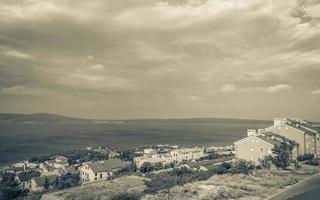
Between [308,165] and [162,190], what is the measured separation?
30617mm

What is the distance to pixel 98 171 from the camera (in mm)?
78438

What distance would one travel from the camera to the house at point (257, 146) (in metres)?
58.4

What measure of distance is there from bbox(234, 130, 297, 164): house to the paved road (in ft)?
63.8

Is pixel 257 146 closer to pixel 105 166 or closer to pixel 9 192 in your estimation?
pixel 105 166

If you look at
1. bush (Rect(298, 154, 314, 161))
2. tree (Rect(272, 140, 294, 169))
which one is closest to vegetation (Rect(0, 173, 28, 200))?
tree (Rect(272, 140, 294, 169))

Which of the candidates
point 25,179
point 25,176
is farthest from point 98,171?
point 25,176

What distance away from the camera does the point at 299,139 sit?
211 ft

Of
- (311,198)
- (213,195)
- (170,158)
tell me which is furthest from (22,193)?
(170,158)

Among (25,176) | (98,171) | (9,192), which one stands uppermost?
(9,192)

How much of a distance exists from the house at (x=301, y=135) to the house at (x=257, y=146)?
114 inches

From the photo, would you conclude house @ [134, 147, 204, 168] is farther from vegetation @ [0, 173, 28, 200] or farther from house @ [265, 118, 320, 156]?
vegetation @ [0, 173, 28, 200]

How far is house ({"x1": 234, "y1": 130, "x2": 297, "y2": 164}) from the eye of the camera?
192 feet

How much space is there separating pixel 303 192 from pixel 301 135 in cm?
3429

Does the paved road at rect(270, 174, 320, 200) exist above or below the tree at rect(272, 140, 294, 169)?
below
